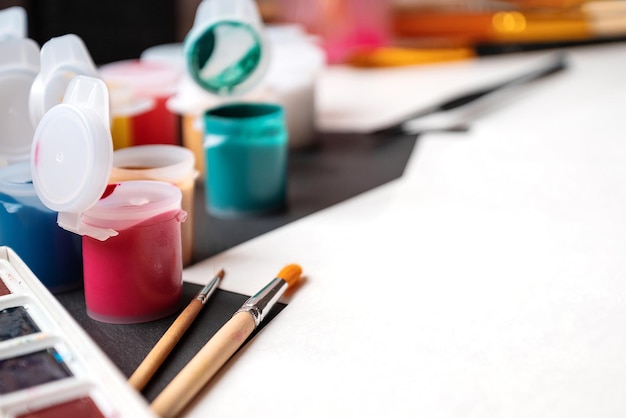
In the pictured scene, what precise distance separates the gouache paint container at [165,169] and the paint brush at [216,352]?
0.40 ft

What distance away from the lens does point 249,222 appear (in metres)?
0.90

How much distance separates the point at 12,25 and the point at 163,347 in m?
0.39

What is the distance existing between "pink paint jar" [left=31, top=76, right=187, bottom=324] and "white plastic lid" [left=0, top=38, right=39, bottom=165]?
5.2 inches

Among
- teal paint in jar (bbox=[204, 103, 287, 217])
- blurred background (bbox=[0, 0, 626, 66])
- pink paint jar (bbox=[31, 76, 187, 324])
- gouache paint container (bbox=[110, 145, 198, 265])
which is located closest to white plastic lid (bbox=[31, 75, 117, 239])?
pink paint jar (bbox=[31, 76, 187, 324])

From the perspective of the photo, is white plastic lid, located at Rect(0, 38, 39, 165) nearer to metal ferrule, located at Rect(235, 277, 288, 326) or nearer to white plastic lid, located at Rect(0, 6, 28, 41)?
white plastic lid, located at Rect(0, 6, 28, 41)

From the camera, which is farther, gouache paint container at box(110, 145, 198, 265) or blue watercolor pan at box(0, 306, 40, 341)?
gouache paint container at box(110, 145, 198, 265)

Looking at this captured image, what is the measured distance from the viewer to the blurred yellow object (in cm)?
179

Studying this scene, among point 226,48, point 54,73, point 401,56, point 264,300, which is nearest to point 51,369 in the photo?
point 264,300

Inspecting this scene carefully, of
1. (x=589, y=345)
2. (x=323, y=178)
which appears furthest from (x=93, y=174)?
(x=323, y=178)

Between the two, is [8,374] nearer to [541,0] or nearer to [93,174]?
[93,174]

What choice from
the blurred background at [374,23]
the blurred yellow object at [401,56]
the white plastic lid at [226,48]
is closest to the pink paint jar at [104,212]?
the white plastic lid at [226,48]

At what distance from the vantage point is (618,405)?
530 mm

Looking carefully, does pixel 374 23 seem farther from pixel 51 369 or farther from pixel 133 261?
pixel 51 369

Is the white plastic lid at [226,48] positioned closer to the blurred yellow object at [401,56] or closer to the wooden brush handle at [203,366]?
the wooden brush handle at [203,366]
